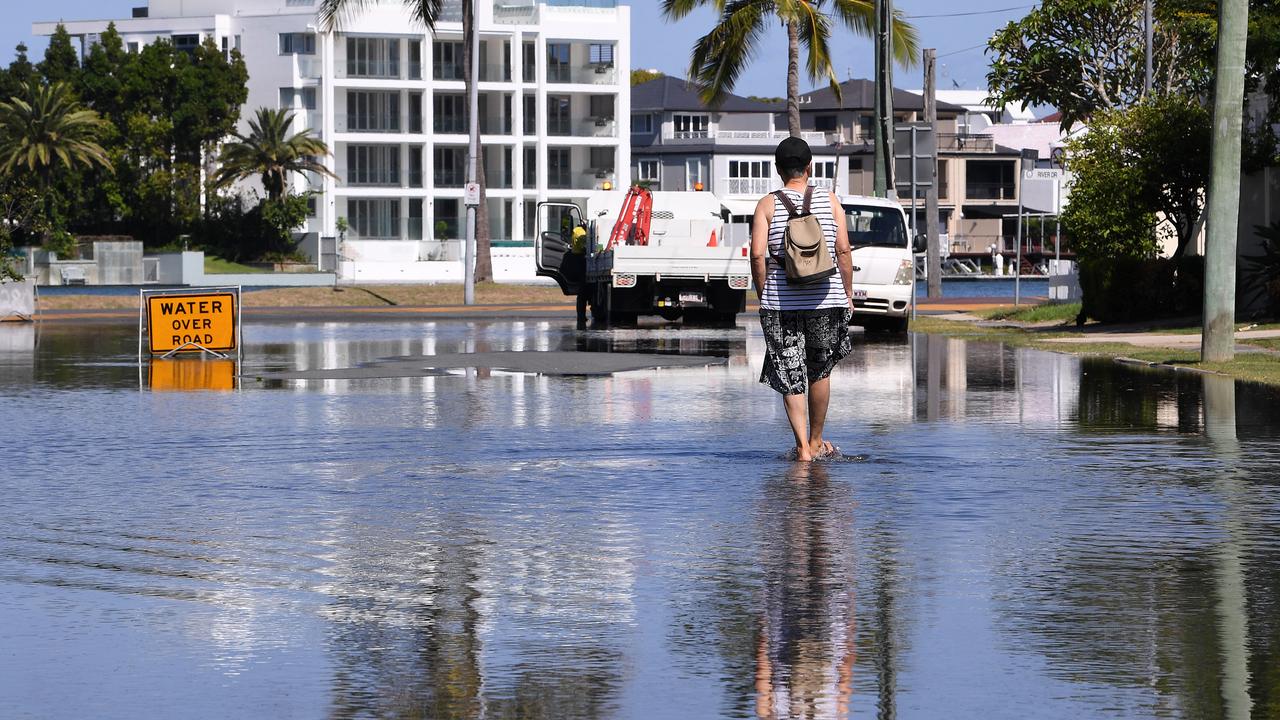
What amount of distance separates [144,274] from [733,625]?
68892 mm

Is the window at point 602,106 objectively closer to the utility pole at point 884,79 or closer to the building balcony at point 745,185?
the building balcony at point 745,185

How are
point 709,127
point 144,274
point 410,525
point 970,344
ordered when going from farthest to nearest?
point 709,127 → point 144,274 → point 970,344 → point 410,525

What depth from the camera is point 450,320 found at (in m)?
41.3

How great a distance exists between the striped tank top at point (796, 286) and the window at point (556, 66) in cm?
8097

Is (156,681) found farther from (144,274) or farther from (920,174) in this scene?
(144,274)

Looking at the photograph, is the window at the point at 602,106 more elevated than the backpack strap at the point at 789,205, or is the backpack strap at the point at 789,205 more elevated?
the window at the point at 602,106

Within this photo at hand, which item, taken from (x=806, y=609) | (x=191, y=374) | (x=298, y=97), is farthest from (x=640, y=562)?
(x=298, y=97)

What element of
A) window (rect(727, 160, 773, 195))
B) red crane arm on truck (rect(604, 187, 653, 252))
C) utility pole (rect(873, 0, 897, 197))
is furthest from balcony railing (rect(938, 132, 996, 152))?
red crane arm on truck (rect(604, 187, 653, 252))

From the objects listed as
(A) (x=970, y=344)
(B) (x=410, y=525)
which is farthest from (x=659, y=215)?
(B) (x=410, y=525)

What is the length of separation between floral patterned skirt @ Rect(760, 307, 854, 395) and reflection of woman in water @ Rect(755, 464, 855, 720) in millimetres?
1463

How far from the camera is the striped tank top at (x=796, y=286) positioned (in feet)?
38.6

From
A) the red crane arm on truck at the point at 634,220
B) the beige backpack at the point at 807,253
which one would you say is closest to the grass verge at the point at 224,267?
the red crane arm on truck at the point at 634,220

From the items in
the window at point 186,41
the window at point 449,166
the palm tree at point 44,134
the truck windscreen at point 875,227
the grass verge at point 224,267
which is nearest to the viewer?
the truck windscreen at point 875,227

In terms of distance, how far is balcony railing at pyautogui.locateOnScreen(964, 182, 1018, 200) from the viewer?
113 metres
